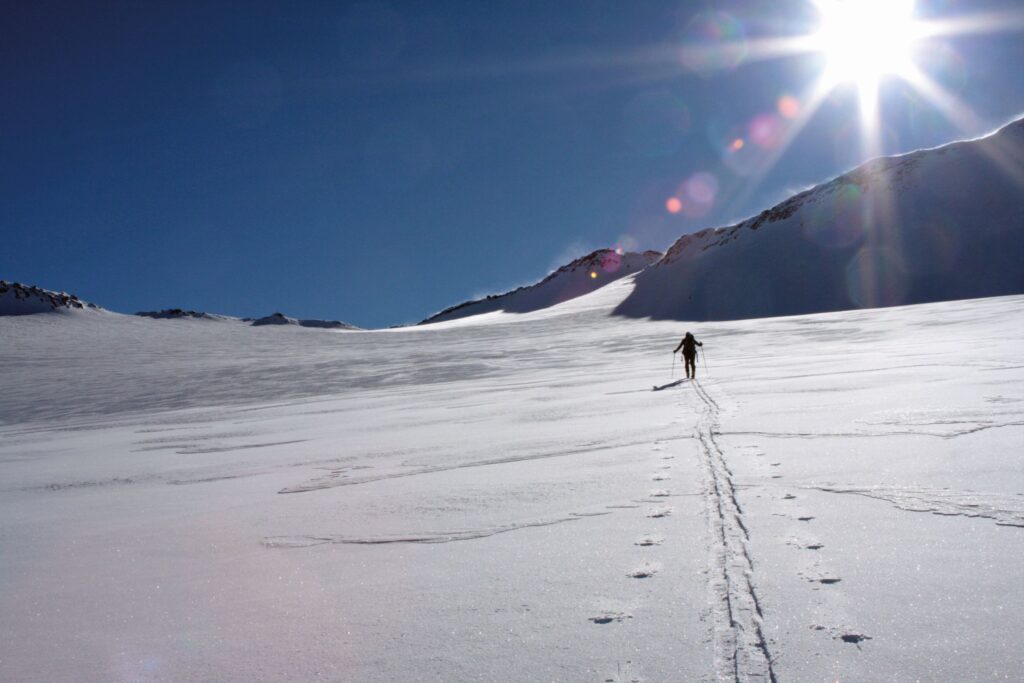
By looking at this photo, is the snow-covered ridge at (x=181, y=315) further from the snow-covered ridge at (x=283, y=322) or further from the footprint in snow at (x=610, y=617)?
the footprint in snow at (x=610, y=617)

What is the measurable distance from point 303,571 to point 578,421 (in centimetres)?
563

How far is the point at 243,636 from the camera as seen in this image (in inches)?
106

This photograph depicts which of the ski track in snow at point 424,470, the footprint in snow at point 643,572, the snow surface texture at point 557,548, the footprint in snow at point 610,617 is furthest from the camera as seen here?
the ski track in snow at point 424,470

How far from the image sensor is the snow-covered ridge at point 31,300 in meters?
57.2

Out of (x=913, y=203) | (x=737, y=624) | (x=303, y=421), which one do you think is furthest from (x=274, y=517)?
(x=913, y=203)

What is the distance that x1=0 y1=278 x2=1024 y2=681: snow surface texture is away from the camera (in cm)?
239

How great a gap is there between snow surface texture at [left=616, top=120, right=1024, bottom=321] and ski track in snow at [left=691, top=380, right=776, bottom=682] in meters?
58.4

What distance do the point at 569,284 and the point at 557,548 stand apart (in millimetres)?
134574

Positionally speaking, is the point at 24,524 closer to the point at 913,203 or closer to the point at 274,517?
the point at 274,517

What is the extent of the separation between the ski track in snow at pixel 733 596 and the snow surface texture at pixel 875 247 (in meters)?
58.4

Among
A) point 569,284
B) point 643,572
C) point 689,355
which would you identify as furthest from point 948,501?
point 569,284

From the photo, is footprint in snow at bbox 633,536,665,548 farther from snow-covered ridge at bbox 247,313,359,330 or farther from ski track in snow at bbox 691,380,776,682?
snow-covered ridge at bbox 247,313,359,330

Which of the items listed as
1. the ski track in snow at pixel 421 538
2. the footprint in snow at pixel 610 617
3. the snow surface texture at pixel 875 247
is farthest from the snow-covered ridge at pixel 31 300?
the footprint in snow at pixel 610 617

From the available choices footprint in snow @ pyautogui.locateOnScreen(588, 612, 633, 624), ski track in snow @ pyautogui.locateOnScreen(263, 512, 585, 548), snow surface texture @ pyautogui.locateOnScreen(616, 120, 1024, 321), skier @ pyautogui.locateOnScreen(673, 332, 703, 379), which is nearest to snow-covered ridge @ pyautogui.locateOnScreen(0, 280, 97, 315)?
snow surface texture @ pyautogui.locateOnScreen(616, 120, 1024, 321)
